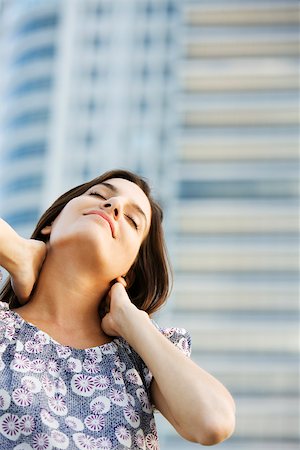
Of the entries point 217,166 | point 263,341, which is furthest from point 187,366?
point 217,166

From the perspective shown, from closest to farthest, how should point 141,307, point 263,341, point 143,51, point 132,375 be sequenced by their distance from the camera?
point 132,375, point 141,307, point 263,341, point 143,51

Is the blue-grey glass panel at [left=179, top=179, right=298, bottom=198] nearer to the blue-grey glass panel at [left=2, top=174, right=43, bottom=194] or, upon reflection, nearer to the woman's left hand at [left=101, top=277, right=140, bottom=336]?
the blue-grey glass panel at [left=2, top=174, right=43, bottom=194]

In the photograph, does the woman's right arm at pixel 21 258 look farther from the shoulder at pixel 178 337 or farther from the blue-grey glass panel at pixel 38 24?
the blue-grey glass panel at pixel 38 24

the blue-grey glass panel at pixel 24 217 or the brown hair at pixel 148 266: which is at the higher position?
the brown hair at pixel 148 266

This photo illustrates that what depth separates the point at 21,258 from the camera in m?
0.88

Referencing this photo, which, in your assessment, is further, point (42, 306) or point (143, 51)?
point (143, 51)

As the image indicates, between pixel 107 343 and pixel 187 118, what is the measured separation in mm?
22557

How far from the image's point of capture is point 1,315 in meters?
0.87

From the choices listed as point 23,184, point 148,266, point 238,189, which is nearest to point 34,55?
point 23,184

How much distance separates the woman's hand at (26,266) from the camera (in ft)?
2.88

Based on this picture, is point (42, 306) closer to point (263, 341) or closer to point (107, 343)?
point (107, 343)

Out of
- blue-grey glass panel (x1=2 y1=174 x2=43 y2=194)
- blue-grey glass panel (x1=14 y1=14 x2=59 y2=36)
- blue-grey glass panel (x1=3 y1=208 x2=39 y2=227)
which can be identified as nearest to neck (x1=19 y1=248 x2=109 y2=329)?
blue-grey glass panel (x1=3 y1=208 x2=39 y2=227)

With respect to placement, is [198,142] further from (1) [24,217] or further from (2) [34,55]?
(2) [34,55]

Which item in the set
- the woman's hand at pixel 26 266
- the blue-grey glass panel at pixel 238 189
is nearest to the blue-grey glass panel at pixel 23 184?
the blue-grey glass panel at pixel 238 189
